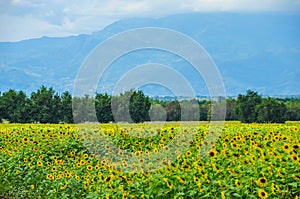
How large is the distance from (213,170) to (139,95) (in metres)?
22.8

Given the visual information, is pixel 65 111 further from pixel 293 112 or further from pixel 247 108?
pixel 293 112

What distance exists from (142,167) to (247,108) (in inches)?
885

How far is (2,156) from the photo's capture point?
477 inches

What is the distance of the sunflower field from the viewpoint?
21.9 feet

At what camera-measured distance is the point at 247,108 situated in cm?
3027

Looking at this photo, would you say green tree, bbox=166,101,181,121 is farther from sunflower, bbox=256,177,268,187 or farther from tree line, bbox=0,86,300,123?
sunflower, bbox=256,177,268,187

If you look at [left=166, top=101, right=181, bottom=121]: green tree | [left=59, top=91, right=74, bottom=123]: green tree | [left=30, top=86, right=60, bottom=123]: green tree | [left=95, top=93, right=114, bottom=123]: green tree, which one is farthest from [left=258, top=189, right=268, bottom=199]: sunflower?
[left=30, top=86, right=60, bottom=123]: green tree

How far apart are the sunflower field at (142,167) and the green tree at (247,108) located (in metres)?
15.1

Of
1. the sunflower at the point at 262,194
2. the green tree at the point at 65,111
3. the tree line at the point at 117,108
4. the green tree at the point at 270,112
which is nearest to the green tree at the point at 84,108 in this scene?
the tree line at the point at 117,108

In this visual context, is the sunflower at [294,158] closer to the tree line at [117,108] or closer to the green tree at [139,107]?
the tree line at [117,108]

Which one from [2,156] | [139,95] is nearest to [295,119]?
[139,95]

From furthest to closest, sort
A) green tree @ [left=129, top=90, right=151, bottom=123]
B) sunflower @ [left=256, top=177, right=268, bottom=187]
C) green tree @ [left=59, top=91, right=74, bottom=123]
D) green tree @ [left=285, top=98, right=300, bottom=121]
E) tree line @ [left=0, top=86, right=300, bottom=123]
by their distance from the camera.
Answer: green tree @ [left=285, top=98, right=300, bottom=121], green tree @ [left=59, top=91, right=74, bottom=123], green tree @ [left=129, top=90, right=151, bottom=123], tree line @ [left=0, top=86, right=300, bottom=123], sunflower @ [left=256, top=177, right=268, bottom=187]

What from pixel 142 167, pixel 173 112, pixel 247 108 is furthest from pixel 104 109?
pixel 142 167

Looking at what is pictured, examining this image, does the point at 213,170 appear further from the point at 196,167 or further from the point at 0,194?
the point at 0,194
